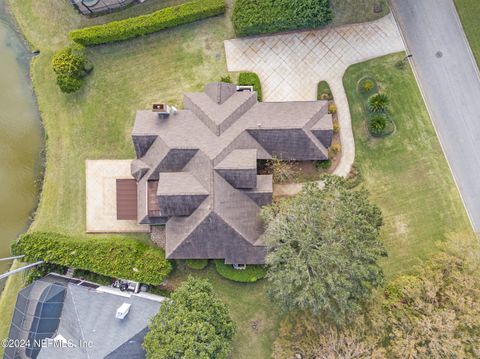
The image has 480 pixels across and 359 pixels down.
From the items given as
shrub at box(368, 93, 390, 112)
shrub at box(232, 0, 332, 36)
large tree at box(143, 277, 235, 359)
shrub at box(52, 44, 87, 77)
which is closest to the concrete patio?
shrub at box(52, 44, 87, 77)

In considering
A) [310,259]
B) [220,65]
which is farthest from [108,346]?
[220,65]

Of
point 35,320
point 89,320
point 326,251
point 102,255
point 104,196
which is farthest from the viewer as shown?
point 104,196

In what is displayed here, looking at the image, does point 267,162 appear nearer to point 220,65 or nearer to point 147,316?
point 220,65

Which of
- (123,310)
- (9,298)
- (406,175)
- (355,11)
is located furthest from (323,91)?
(9,298)

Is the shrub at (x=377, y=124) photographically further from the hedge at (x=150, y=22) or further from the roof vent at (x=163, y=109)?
the roof vent at (x=163, y=109)

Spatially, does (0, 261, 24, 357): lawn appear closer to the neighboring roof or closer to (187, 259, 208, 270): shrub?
the neighboring roof

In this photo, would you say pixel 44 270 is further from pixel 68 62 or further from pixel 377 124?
pixel 377 124
